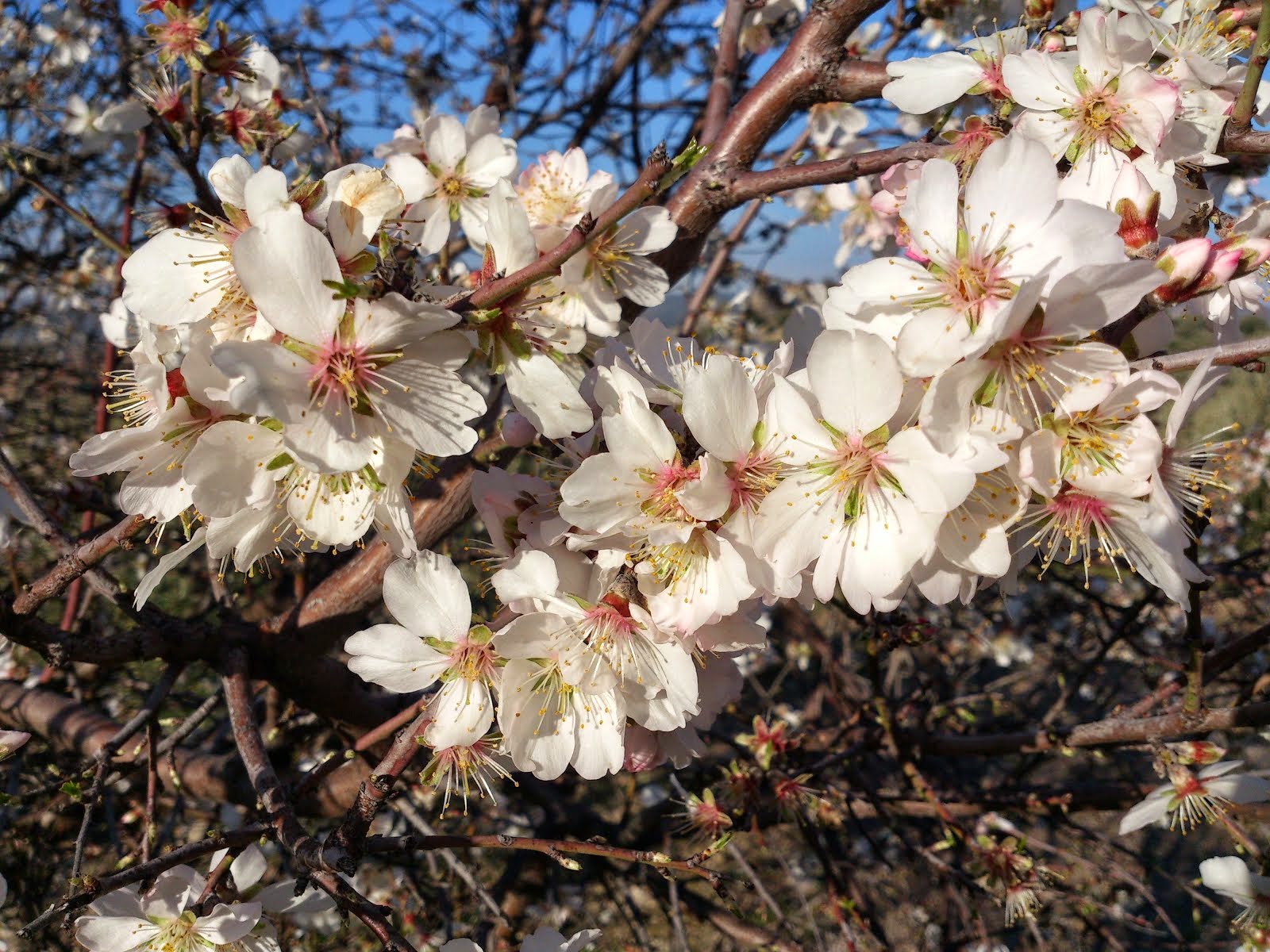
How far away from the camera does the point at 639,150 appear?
3492 millimetres

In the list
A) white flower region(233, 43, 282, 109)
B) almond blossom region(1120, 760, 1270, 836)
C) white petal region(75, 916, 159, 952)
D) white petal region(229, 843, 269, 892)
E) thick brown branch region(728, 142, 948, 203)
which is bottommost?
almond blossom region(1120, 760, 1270, 836)

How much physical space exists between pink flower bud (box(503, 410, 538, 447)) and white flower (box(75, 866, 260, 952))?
2.72 feet

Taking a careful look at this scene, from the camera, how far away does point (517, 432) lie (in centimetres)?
120

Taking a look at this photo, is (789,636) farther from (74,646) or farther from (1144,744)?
(74,646)

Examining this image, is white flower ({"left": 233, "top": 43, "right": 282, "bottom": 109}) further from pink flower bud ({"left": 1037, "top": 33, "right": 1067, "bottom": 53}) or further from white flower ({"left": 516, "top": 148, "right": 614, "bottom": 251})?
pink flower bud ({"left": 1037, "top": 33, "right": 1067, "bottom": 53})

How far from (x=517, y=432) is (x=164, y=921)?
0.98 m

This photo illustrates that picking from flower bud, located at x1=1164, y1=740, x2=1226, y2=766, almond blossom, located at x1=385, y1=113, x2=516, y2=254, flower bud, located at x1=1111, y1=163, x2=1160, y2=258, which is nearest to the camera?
flower bud, located at x1=1111, y1=163, x2=1160, y2=258

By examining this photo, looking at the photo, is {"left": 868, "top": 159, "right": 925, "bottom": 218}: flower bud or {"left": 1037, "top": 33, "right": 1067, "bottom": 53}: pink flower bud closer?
{"left": 868, "top": 159, "right": 925, "bottom": 218}: flower bud

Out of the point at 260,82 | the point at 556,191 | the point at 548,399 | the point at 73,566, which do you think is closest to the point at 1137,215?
the point at 548,399

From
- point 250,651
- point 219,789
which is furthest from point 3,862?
point 250,651

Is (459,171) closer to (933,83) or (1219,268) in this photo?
(933,83)

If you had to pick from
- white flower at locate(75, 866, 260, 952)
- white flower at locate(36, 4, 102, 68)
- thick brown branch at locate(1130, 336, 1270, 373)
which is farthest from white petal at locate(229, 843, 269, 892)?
white flower at locate(36, 4, 102, 68)

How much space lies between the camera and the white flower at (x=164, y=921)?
4.02ft

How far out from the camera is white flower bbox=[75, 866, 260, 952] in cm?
122
